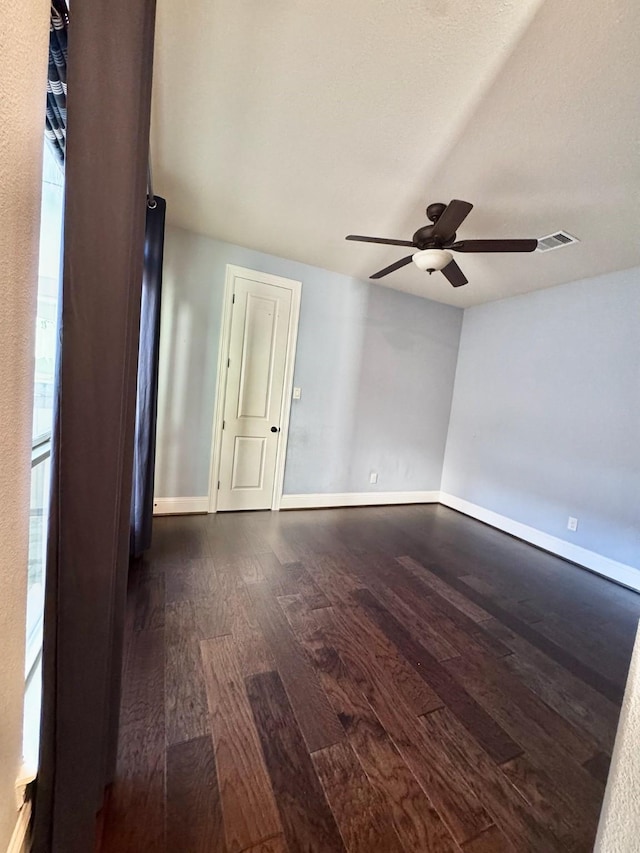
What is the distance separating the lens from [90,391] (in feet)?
2.44

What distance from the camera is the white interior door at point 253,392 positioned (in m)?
3.26

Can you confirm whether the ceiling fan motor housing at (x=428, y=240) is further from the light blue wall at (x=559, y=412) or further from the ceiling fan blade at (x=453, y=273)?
the light blue wall at (x=559, y=412)

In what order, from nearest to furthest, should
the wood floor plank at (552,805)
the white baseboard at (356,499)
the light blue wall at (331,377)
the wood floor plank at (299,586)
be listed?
the wood floor plank at (552,805) < the wood floor plank at (299,586) < the light blue wall at (331,377) < the white baseboard at (356,499)

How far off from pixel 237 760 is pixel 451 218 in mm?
2488

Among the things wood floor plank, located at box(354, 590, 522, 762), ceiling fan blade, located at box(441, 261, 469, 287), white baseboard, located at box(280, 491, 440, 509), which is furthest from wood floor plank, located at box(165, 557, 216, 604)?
ceiling fan blade, located at box(441, 261, 469, 287)

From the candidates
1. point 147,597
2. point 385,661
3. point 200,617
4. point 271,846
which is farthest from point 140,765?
point 385,661

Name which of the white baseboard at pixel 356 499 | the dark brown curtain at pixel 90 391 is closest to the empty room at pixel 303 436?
the dark brown curtain at pixel 90 391

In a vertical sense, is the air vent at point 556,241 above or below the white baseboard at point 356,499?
above

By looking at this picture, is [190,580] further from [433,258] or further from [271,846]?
[433,258]

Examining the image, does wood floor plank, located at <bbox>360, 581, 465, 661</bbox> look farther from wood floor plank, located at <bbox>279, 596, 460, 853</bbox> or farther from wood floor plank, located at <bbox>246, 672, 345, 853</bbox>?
wood floor plank, located at <bbox>246, 672, 345, 853</bbox>

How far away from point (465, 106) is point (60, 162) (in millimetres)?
1883

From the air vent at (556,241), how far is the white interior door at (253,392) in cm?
221

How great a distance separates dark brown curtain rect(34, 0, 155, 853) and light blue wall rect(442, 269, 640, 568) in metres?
3.68

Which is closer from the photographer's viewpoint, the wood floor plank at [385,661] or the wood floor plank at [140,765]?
the wood floor plank at [140,765]
